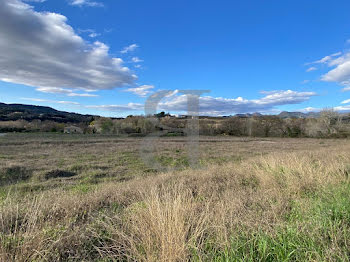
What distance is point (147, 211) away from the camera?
296 centimetres

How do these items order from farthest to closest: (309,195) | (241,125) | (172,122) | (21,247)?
(241,125)
(172,122)
(309,195)
(21,247)

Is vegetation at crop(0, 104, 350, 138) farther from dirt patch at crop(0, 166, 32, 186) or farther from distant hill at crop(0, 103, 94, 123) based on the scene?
dirt patch at crop(0, 166, 32, 186)

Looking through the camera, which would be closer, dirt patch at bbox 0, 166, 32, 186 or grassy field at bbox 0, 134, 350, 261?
grassy field at bbox 0, 134, 350, 261

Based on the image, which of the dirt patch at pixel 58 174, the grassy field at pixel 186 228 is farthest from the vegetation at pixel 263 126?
the grassy field at pixel 186 228

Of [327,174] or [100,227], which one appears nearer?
[100,227]

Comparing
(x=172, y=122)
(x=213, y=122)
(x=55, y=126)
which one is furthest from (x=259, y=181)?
(x=55, y=126)

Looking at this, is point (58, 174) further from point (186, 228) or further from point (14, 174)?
point (186, 228)

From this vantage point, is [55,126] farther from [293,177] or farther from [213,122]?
[293,177]

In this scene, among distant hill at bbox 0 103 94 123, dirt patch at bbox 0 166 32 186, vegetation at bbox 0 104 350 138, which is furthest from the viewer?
distant hill at bbox 0 103 94 123

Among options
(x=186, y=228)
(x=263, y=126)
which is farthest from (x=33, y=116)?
(x=186, y=228)

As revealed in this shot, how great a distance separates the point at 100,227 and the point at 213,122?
114 ft

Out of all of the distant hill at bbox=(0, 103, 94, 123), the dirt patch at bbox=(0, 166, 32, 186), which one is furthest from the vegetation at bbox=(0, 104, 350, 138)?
the dirt patch at bbox=(0, 166, 32, 186)

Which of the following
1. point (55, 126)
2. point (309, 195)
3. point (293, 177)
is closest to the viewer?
point (309, 195)

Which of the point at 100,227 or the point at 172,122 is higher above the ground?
the point at 172,122
